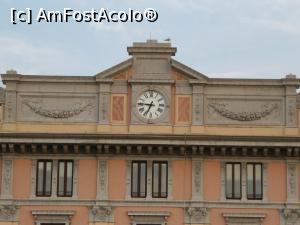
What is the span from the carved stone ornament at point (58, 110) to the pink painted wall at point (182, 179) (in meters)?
5.54

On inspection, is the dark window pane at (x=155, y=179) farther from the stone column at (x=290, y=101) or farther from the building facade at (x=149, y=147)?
the stone column at (x=290, y=101)

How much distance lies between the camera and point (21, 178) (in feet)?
189

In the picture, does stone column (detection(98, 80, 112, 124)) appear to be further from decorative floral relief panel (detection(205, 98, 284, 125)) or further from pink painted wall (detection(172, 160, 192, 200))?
decorative floral relief panel (detection(205, 98, 284, 125))

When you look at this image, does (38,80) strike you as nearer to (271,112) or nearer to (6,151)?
(6,151)

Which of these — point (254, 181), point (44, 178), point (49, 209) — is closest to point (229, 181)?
point (254, 181)

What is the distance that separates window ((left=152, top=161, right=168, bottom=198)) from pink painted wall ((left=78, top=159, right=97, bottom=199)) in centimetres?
309

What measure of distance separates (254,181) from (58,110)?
11.0 metres

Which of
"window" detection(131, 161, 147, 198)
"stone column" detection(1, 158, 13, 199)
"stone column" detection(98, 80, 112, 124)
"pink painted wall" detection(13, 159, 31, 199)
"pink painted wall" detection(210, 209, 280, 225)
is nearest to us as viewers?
"pink painted wall" detection(210, 209, 280, 225)

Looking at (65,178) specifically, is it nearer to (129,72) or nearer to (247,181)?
(129,72)

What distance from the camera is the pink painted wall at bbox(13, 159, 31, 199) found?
5753 cm

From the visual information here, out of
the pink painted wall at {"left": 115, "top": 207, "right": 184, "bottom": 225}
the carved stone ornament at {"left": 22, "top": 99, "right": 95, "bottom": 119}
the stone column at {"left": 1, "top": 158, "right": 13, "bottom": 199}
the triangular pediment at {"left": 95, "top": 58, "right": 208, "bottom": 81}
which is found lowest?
the pink painted wall at {"left": 115, "top": 207, "right": 184, "bottom": 225}

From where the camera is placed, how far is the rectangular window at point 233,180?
2275 inches

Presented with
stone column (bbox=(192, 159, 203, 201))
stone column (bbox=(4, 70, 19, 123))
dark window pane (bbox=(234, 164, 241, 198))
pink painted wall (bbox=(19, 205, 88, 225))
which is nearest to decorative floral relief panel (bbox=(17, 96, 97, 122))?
stone column (bbox=(4, 70, 19, 123))

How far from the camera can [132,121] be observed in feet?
191
